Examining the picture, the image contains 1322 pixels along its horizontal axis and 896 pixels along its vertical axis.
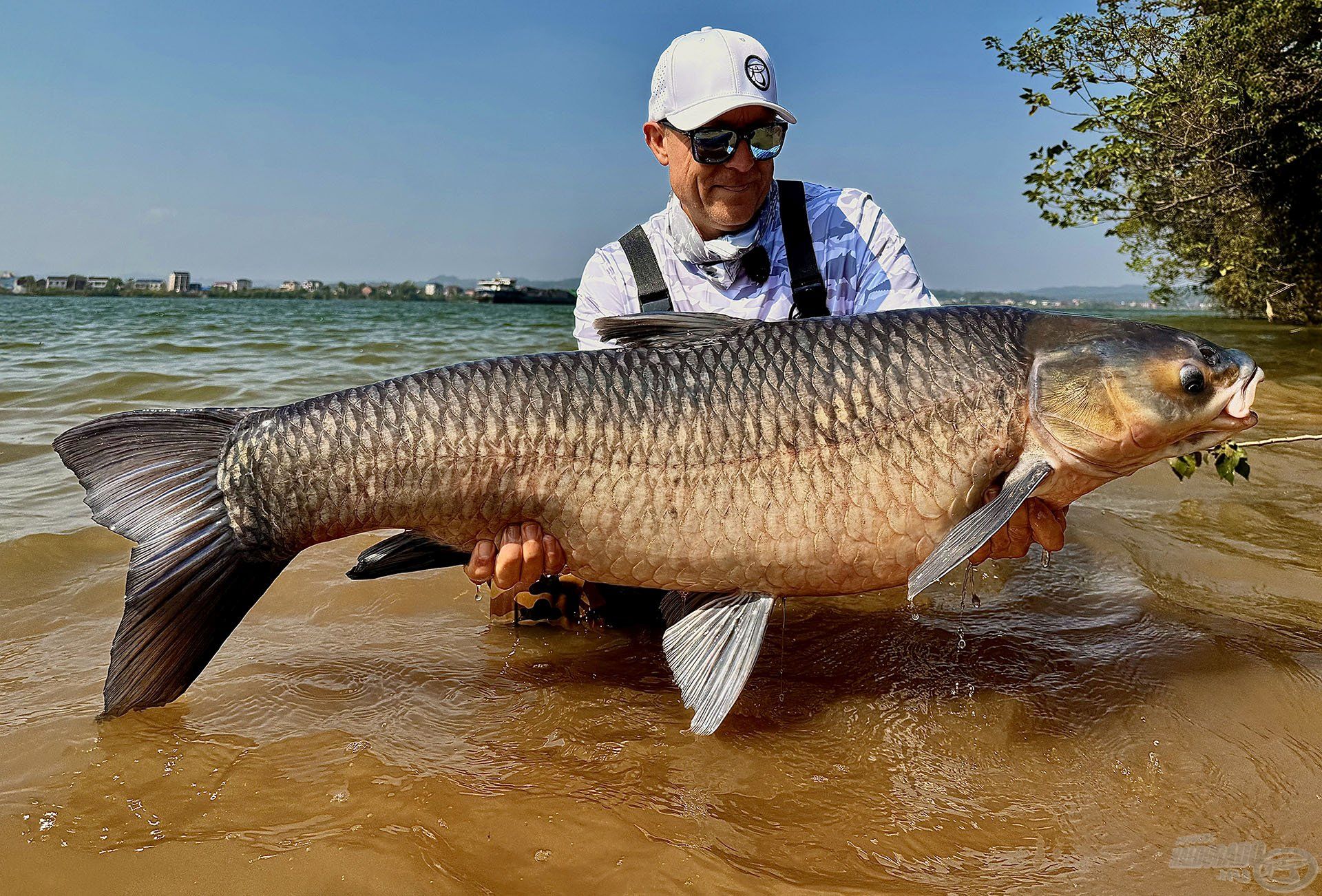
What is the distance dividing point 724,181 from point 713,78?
15.8 inches

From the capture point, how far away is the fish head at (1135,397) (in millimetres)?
2566

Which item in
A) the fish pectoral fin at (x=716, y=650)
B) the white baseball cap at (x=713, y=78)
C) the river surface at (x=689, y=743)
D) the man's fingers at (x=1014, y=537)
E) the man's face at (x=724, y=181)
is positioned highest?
the white baseball cap at (x=713, y=78)

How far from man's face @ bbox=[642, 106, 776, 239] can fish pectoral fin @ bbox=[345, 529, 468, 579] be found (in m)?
1.80

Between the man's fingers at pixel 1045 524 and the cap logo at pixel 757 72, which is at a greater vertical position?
the cap logo at pixel 757 72

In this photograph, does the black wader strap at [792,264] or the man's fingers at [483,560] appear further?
the black wader strap at [792,264]

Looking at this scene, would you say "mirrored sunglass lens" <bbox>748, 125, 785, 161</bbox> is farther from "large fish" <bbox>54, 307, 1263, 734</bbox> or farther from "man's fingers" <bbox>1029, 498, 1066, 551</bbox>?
"man's fingers" <bbox>1029, 498, 1066, 551</bbox>

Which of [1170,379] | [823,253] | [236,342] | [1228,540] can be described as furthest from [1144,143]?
[236,342]

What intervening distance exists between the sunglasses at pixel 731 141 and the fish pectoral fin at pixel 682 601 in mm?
1796

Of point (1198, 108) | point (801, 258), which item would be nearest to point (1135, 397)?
point (801, 258)

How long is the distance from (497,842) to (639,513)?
98 centimetres

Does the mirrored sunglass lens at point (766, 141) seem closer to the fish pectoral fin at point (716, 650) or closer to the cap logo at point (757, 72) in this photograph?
the cap logo at point (757, 72)

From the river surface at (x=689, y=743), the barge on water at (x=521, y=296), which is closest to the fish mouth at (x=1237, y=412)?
the river surface at (x=689, y=743)

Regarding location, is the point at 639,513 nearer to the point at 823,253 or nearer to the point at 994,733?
the point at 994,733

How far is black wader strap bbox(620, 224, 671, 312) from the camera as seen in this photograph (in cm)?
383
